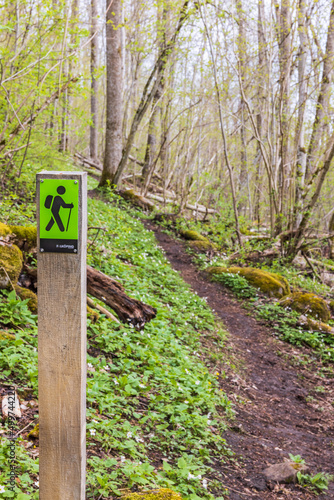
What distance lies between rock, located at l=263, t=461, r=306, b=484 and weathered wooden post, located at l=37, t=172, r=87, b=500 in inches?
96.0

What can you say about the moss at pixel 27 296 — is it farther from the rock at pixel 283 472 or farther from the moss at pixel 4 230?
the rock at pixel 283 472

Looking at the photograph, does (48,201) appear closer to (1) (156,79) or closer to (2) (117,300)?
(2) (117,300)

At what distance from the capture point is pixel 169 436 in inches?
146

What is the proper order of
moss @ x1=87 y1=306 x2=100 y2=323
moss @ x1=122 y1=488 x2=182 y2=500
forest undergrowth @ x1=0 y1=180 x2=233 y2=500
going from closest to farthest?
moss @ x1=122 y1=488 x2=182 y2=500
forest undergrowth @ x1=0 y1=180 x2=233 y2=500
moss @ x1=87 y1=306 x2=100 y2=323

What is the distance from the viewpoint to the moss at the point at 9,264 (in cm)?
443

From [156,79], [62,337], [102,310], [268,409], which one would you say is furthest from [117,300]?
[156,79]

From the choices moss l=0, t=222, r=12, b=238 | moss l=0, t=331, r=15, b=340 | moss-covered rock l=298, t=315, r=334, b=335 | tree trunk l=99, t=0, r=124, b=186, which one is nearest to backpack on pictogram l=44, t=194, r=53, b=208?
moss l=0, t=331, r=15, b=340

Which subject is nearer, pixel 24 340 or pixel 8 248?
pixel 24 340

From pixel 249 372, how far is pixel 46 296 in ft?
16.4

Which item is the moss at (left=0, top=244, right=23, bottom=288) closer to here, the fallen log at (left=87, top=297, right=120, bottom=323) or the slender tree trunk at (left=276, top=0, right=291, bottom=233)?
the fallen log at (left=87, top=297, right=120, bottom=323)

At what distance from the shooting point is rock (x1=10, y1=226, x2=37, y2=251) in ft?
16.8

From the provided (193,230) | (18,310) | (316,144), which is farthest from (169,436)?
(316,144)

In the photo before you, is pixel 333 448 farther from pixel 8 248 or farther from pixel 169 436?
pixel 8 248

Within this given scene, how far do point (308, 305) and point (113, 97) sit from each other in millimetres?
9606
